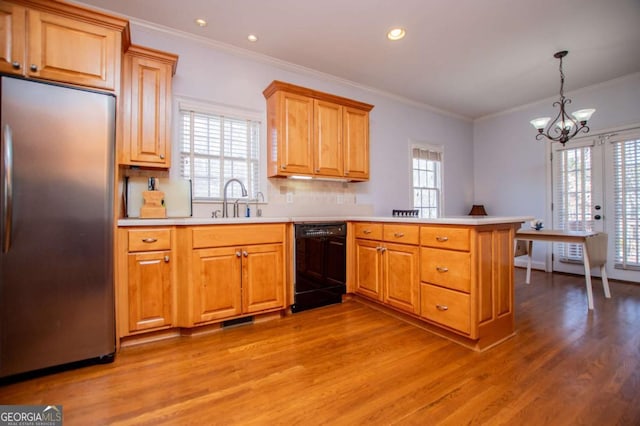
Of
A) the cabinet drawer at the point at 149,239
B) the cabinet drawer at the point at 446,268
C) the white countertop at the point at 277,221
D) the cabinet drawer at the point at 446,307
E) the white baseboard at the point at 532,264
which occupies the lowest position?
the white baseboard at the point at 532,264

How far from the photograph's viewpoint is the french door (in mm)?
3871

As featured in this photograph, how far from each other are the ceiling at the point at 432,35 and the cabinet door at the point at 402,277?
214 centimetres

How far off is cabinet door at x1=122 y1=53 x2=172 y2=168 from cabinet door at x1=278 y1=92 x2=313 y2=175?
108 cm

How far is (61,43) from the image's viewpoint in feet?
6.28

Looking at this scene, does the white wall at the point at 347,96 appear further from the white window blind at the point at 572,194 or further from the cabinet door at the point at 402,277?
the white window blind at the point at 572,194

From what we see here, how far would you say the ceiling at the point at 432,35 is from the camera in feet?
8.20

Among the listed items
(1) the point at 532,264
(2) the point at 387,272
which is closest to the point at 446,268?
(2) the point at 387,272

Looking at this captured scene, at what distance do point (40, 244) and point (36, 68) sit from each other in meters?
1.13

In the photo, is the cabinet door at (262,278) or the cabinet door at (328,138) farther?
the cabinet door at (328,138)

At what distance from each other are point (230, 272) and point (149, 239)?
0.67 metres

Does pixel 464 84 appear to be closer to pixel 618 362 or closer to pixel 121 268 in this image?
pixel 618 362

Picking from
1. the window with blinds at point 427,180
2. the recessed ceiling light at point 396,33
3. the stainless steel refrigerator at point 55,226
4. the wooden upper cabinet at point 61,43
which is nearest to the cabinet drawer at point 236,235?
the stainless steel refrigerator at point 55,226

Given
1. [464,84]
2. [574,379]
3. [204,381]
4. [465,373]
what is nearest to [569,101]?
[464,84]

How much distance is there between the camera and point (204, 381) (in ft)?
5.59
